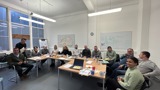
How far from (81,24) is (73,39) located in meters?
1.24

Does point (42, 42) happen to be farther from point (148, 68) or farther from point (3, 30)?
point (148, 68)

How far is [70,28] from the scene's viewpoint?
636 cm

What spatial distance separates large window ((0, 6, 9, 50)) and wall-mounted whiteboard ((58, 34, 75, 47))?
3.25m

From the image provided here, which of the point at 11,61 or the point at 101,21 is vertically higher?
the point at 101,21

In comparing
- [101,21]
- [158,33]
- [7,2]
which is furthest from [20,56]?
[158,33]

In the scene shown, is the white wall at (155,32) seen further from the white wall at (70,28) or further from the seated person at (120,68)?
the white wall at (70,28)

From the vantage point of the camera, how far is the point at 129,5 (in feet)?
14.7

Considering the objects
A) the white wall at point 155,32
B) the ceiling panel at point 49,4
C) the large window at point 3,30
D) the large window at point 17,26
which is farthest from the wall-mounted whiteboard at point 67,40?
the white wall at point 155,32

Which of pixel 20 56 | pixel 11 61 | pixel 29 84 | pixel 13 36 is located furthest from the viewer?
pixel 13 36

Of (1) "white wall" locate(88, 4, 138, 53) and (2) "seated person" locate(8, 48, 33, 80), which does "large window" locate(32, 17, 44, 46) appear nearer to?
(2) "seated person" locate(8, 48, 33, 80)

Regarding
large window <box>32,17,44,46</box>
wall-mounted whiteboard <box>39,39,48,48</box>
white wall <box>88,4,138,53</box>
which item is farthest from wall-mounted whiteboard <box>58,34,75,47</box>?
large window <box>32,17,44,46</box>

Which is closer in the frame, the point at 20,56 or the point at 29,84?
the point at 29,84

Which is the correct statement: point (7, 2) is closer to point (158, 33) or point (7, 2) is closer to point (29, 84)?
point (29, 84)

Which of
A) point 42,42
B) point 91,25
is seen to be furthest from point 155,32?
point 42,42
